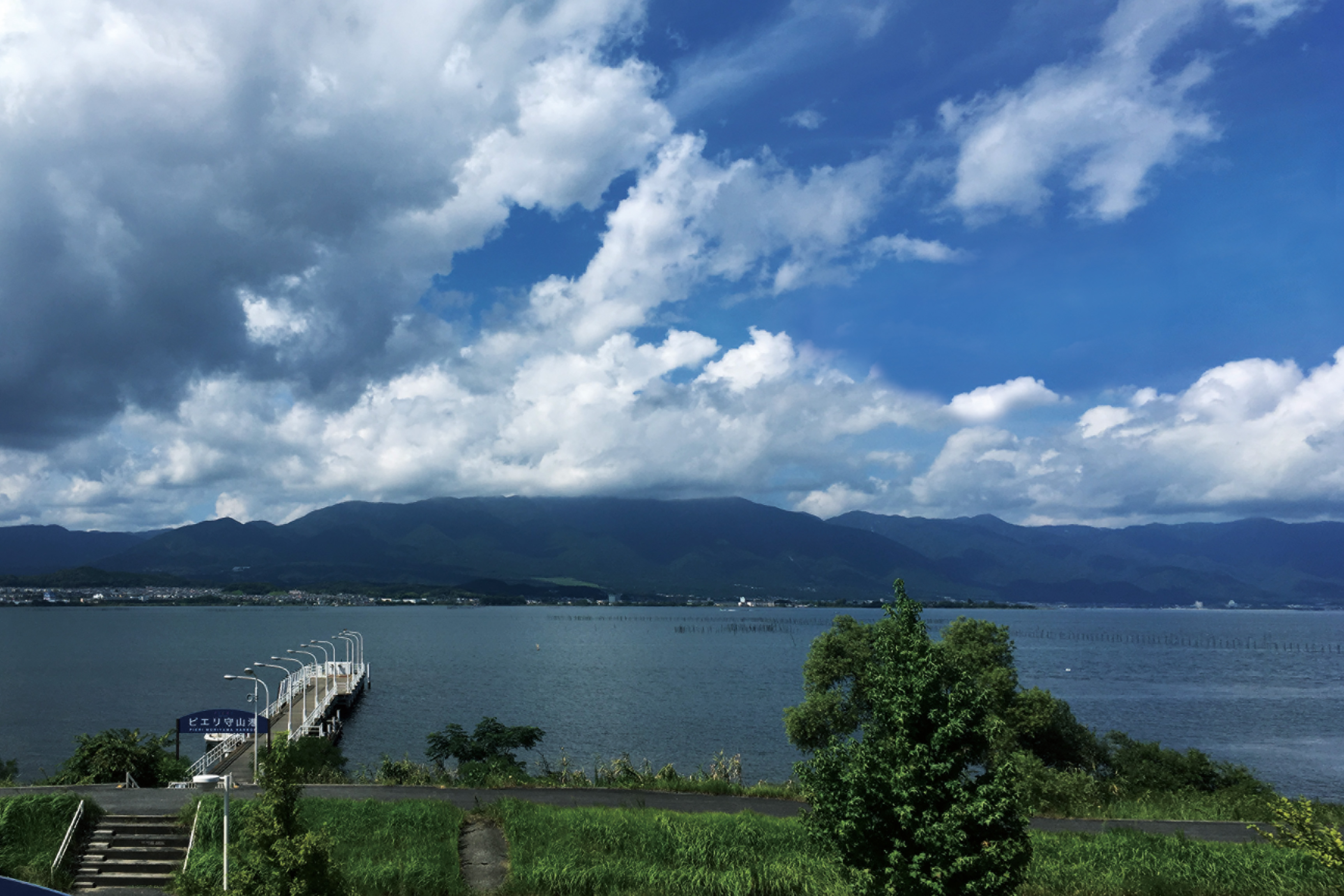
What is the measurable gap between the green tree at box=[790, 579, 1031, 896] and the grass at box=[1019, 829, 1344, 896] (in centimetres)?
895

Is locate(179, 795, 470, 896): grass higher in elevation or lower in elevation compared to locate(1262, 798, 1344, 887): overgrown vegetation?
lower

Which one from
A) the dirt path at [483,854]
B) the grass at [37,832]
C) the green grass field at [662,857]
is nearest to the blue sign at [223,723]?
the grass at [37,832]

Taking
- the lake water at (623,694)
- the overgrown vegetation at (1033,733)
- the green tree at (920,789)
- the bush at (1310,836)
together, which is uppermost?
the green tree at (920,789)

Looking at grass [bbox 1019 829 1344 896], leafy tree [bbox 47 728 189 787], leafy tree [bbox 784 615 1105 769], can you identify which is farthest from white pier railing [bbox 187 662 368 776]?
grass [bbox 1019 829 1344 896]

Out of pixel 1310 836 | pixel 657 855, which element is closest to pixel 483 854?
pixel 657 855

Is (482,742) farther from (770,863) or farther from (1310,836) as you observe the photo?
(1310,836)

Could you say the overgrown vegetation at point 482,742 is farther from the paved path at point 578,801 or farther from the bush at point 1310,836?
the bush at point 1310,836

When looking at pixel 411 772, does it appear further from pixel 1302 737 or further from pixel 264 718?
pixel 1302 737

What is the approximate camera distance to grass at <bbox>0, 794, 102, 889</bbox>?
859 inches

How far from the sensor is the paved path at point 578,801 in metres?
24.5

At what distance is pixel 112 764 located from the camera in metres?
30.9

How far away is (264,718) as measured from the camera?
40.9 metres

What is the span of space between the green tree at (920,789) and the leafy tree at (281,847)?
26.5ft

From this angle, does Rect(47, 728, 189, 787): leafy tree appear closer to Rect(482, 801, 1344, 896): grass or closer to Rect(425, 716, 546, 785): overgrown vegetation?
Rect(425, 716, 546, 785): overgrown vegetation
